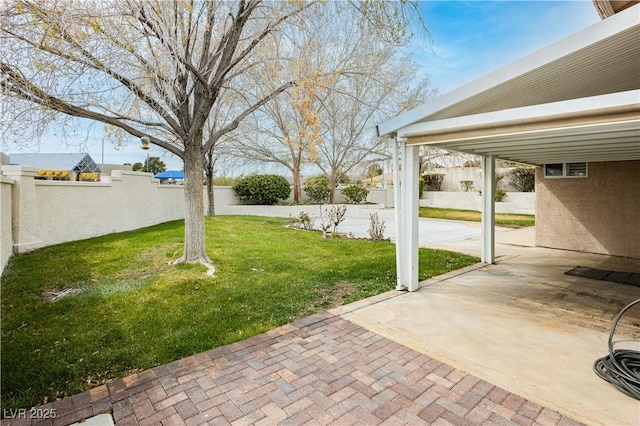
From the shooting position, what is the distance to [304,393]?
10.3 ft

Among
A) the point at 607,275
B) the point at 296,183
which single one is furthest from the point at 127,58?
the point at 296,183

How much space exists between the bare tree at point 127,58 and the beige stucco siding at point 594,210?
6881 mm

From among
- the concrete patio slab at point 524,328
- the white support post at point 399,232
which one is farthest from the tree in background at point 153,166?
the concrete patio slab at point 524,328

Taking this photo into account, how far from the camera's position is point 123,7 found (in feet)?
17.1

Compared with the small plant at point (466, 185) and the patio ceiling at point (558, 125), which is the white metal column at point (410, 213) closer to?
the patio ceiling at point (558, 125)

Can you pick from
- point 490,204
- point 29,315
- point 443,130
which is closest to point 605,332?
point 443,130

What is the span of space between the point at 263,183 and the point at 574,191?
50.9ft

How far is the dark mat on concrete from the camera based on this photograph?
6.71 m

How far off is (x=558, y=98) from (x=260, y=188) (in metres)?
17.0

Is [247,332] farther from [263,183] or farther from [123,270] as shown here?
[263,183]

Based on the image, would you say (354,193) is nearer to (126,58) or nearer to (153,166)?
(126,58)

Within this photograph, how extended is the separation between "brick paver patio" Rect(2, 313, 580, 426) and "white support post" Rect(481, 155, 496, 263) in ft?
17.7

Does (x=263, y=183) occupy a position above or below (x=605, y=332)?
above

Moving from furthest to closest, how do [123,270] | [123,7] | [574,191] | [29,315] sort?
[574,191] < [123,270] < [123,7] < [29,315]
